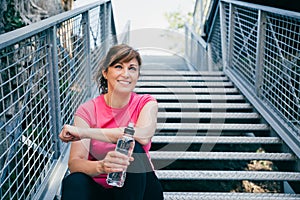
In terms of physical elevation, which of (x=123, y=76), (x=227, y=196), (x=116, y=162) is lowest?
(x=227, y=196)

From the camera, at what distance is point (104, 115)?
1884 millimetres

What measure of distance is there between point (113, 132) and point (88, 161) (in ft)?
0.51

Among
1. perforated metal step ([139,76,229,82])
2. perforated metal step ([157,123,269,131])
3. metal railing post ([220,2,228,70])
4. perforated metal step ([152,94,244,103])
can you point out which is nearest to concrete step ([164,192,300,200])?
perforated metal step ([157,123,269,131])

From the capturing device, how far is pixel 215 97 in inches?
152

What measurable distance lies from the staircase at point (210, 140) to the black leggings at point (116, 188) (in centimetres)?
56

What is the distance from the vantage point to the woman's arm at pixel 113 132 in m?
1.66

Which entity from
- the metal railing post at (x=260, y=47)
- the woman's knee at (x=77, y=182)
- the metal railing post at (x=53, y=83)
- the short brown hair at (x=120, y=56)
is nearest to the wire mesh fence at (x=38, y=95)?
the metal railing post at (x=53, y=83)

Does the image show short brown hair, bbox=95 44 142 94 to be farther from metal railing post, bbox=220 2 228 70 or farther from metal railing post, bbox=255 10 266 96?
metal railing post, bbox=220 2 228 70

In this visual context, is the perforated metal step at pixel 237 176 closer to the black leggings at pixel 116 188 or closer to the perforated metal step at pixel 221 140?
the perforated metal step at pixel 221 140

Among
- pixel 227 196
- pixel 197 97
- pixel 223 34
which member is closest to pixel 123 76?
pixel 227 196

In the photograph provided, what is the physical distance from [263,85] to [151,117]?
5.71ft

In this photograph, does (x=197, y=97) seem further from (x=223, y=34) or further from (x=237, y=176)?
(x=237, y=176)

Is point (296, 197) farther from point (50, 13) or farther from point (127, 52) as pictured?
point (50, 13)

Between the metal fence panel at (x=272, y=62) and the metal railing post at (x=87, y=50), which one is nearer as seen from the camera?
the metal fence panel at (x=272, y=62)
